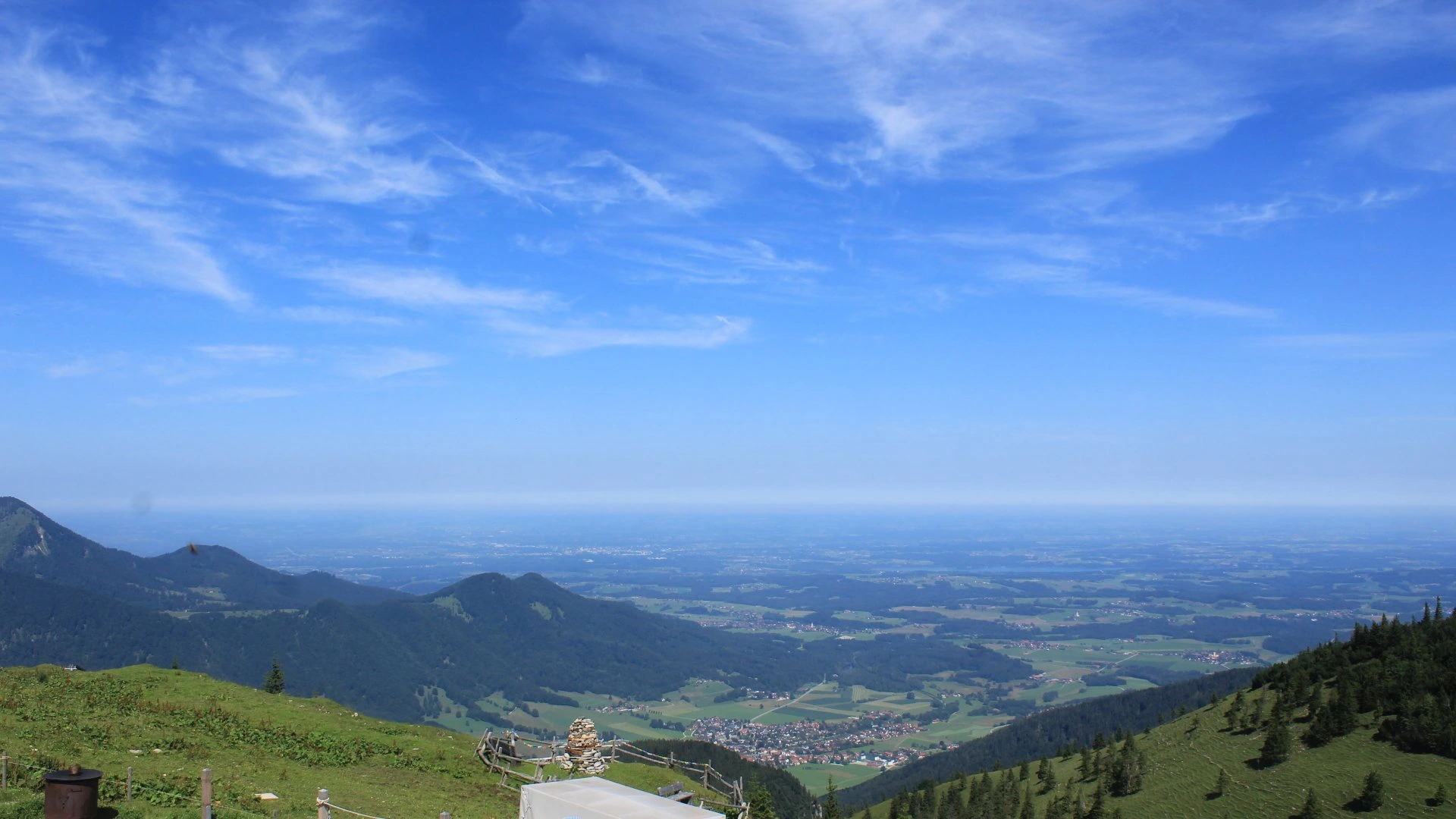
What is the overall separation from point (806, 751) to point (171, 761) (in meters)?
131

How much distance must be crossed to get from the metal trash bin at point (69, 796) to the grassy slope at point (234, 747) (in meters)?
2.36

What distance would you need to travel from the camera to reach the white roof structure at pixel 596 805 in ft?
68.2

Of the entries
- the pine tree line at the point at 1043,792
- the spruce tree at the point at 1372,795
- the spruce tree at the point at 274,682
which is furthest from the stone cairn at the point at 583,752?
the spruce tree at the point at 1372,795

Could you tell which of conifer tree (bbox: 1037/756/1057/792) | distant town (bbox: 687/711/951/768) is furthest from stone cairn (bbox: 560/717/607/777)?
distant town (bbox: 687/711/951/768)

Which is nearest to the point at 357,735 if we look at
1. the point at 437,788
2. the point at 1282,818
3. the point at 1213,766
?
the point at 437,788

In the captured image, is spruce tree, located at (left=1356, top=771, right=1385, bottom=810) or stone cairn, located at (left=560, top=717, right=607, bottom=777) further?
spruce tree, located at (left=1356, top=771, right=1385, bottom=810)

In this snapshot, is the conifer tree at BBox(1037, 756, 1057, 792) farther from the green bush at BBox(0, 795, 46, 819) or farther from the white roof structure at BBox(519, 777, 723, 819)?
the green bush at BBox(0, 795, 46, 819)

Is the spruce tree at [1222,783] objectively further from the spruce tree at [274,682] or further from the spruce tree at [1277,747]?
the spruce tree at [274,682]

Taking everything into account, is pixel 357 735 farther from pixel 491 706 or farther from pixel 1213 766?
pixel 491 706

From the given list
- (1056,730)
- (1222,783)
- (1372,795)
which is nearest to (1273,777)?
(1222,783)

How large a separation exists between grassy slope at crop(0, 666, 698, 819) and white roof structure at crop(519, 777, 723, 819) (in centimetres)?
416

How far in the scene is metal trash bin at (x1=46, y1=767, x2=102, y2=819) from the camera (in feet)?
53.1

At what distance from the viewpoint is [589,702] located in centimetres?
19750

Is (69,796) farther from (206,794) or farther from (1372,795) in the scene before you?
(1372,795)
